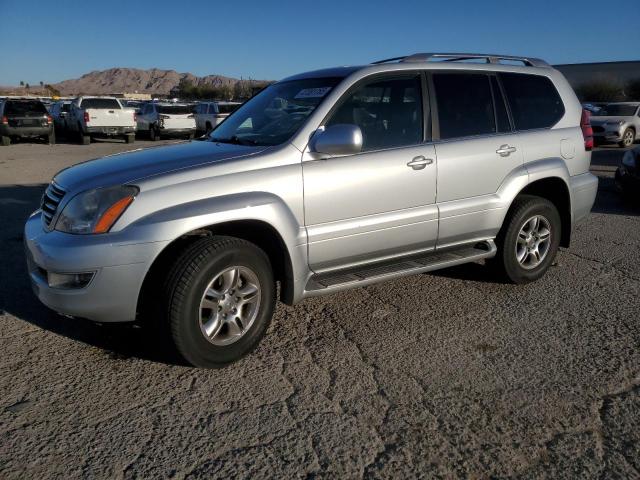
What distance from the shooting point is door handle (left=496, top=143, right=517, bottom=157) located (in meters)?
4.38

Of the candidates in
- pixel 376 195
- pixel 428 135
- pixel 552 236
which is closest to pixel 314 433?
pixel 376 195

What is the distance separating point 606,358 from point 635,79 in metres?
61.0

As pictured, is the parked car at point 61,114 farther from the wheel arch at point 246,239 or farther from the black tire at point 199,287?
the black tire at point 199,287

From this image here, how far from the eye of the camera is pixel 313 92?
3.97 meters

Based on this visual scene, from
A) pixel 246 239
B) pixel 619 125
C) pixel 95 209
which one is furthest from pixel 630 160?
pixel 619 125

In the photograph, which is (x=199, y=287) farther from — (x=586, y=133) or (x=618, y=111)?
(x=618, y=111)

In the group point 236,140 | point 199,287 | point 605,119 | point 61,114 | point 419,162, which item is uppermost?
point 61,114

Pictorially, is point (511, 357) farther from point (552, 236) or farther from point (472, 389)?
point (552, 236)

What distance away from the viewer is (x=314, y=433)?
2689 mm

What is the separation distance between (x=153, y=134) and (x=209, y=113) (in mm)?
2480

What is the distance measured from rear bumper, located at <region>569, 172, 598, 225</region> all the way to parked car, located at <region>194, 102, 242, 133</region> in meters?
19.0

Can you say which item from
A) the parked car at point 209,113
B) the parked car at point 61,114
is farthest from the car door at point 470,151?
the parked car at point 61,114

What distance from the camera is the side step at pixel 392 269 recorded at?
3623 millimetres

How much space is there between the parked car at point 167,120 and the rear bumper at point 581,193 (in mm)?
18841
